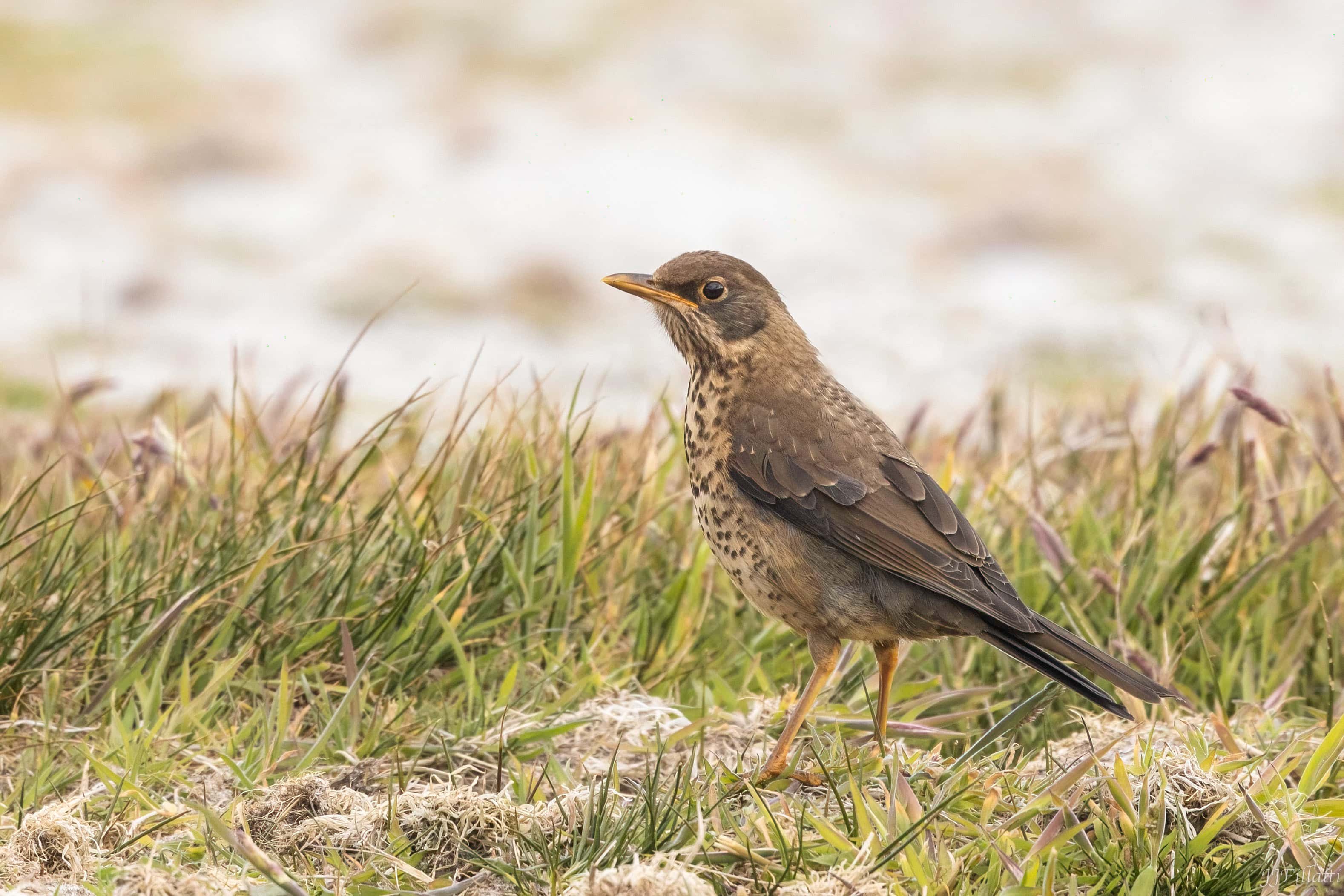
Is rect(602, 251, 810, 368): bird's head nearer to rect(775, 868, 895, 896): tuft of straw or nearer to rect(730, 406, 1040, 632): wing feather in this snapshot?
rect(730, 406, 1040, 632): wing feather

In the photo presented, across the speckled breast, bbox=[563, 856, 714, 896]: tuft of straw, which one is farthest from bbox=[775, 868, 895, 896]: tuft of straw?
the speckled breast

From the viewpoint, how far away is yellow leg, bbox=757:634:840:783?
324 centimetres

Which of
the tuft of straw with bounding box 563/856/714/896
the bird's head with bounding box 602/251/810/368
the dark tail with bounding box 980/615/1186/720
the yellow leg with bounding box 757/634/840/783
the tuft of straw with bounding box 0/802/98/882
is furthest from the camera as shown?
the bird's head with bounding box 602/251/810/368

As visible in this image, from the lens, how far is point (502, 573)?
13.8 feet

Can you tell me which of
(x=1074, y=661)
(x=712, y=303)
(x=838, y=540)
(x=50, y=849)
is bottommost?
(x=50, y=849)

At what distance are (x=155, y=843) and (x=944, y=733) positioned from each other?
5.98ft

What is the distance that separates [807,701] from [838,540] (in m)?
0.41

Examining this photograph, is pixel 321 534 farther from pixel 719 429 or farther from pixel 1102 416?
pixel 1102 416

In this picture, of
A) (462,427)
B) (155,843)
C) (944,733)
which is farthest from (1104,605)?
(155,843)

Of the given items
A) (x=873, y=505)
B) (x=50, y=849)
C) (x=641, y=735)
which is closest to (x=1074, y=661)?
(x=873, y=505)

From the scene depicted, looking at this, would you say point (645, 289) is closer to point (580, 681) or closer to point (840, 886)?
point (580, 681)

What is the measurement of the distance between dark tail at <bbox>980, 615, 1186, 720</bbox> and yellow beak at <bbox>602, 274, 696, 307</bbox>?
1.39 meters

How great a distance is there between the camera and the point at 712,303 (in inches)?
166

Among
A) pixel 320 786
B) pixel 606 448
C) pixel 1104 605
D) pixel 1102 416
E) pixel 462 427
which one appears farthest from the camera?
pixel 1102 416
